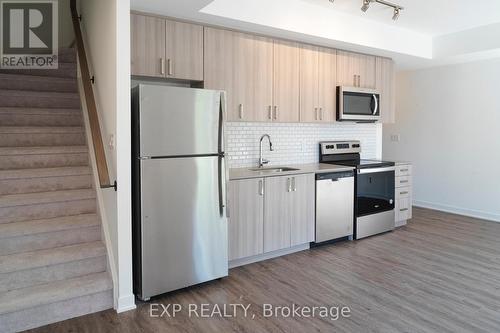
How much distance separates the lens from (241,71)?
12.7 ft

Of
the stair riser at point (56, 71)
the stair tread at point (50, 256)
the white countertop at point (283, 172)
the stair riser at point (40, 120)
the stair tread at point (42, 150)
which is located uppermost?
the stair riser at point (56, 71)

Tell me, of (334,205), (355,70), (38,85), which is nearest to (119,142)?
(38,85)

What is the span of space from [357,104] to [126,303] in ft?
12.1

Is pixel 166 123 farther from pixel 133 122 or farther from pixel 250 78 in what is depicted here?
pixel 250 78

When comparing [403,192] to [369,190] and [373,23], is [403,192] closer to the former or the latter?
[369,190]

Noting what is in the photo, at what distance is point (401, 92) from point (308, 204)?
12.5 feet

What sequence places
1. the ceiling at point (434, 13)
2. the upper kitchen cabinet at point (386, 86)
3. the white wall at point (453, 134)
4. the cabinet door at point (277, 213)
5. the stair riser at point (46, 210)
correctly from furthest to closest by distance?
the white wall at point (453, 134)
the upper kitchen cabinet at point (386, 86)
the ceiling at point (434, 13)
the cabinet door at point (277, 213)
the stair riser at point (46, 210)

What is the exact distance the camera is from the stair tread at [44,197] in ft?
10.1

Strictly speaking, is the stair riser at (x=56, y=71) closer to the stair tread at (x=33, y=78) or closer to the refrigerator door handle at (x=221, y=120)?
the stair tread at (x=33, y=78)

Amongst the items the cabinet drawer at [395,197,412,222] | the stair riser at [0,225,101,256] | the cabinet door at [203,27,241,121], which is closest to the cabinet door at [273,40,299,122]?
the cabinet door at [203,27,241,121]

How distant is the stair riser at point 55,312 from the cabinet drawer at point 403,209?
155 inches

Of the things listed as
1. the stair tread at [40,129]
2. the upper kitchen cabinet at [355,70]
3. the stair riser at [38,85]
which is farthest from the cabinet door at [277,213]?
the stair riser at [38,85]

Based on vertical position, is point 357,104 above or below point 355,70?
below

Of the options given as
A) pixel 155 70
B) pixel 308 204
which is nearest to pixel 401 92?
pixel 308 204
